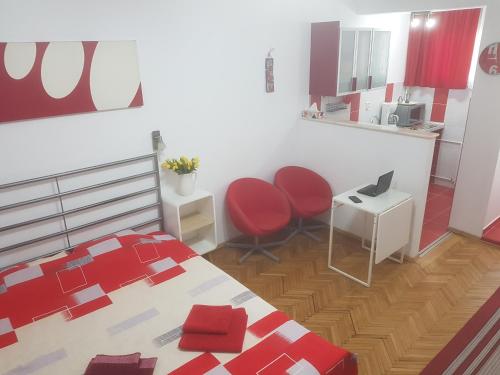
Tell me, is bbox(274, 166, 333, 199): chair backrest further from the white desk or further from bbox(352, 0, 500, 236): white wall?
bbox(352, 0, 500, 236): white wall

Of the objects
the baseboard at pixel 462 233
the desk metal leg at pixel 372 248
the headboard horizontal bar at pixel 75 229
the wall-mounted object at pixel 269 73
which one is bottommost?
the baseboard at pixel 462 233

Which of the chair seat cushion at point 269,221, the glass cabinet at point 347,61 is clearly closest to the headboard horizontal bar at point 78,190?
the chair seat cushion at point 269,221

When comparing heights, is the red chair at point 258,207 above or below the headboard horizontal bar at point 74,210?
below

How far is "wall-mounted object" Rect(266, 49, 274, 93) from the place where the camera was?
396 centimetres

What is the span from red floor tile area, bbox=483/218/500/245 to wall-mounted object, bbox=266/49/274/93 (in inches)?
108

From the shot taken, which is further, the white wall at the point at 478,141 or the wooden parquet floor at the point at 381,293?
the white wall at the point at 478,141

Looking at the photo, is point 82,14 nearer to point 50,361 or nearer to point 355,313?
point 50,361

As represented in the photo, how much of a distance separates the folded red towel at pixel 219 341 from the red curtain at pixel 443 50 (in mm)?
4815

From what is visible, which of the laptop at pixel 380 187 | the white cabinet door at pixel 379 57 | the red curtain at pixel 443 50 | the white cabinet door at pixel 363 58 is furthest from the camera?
the red curtain at pixel 443 50

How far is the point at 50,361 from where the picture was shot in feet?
6.46

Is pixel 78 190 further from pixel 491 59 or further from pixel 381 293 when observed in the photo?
pixel 491 59

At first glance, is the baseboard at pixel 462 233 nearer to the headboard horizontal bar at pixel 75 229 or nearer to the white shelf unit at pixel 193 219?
the white shelf unit at pixel 193 219

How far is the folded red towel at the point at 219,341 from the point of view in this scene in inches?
79.0

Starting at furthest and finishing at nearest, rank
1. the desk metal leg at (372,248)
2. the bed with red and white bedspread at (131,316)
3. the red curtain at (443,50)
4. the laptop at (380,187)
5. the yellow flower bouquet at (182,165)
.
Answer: the red curtain at (443,50) → the laptop at (380,187) → the yellow flower bouquet at (182,165) → the desk metal leg at (372,248) → the bed with red and white bedspread at (131,316)
